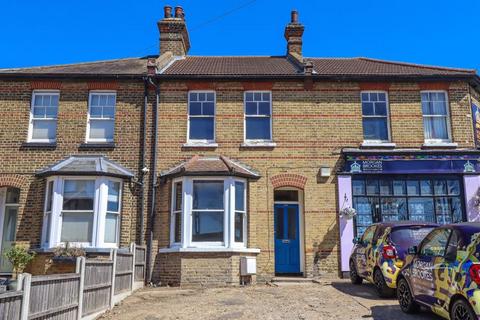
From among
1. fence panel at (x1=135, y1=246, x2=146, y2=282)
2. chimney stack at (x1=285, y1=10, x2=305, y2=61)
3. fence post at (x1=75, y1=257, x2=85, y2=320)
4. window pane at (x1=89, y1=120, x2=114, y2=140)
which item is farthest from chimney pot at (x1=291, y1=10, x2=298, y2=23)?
fence post at (x1=75, y1=257, x2=85, y2=320)

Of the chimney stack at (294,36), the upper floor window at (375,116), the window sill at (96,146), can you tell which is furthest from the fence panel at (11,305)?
the chimney stack at (294,36)

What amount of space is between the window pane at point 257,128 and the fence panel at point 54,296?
8.08 m

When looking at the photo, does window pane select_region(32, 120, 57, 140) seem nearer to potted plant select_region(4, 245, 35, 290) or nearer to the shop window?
potted plant select_region(4, 245, 35, 290)

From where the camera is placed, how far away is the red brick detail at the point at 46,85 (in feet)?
49.3

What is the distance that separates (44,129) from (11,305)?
33.1 feet

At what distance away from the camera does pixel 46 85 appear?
15055 millimetres

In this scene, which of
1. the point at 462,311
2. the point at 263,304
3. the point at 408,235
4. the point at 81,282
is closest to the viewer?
the point at 462,311

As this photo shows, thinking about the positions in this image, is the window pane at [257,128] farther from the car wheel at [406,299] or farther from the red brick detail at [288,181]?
the car wheel at [406,299]

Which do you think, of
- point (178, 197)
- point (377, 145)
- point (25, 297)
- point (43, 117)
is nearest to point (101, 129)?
point (43, 117)

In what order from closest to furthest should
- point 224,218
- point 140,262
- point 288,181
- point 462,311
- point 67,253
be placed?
point 462,311 → point 67,253 → point 140,262 → point 224,218 → point 288,181

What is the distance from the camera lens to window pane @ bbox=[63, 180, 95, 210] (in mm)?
13656

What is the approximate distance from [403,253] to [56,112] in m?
11.3

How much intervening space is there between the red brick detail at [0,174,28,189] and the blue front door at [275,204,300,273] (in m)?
7.94

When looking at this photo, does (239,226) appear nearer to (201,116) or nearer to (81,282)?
(201,116)
